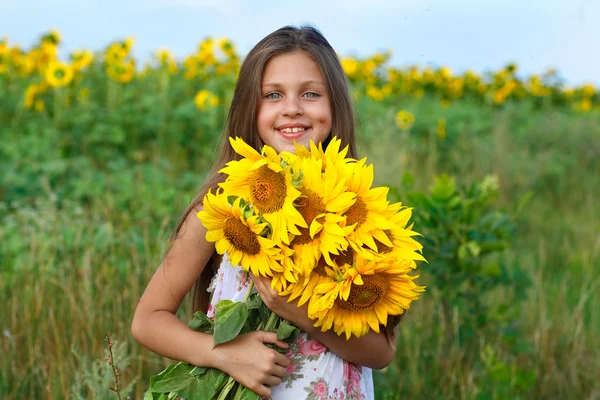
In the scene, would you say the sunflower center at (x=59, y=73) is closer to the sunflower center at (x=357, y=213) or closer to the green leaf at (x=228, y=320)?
the green leaf at (x=228, y=320)

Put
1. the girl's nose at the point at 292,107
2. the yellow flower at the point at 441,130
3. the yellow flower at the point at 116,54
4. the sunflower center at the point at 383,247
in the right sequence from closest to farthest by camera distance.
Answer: the sunflower center at the point at 383,247 < the girl's nose at the point at 292,107 < the yellow flower at the point at 116,54 < the yellow flower at the point at 441,130

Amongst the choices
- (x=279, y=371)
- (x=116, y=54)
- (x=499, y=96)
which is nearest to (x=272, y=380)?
(x=279, y=371)

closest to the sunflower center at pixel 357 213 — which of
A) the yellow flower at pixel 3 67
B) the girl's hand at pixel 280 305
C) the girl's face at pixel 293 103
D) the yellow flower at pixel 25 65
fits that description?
the girl's hand at pixel 280 305

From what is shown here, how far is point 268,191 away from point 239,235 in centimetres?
11

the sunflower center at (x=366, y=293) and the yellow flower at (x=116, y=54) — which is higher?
the yellow flower at (x=116, y=54)

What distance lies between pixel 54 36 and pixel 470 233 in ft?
15.1

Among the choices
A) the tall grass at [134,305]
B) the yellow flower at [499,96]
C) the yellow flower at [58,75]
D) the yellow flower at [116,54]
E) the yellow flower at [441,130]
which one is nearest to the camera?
the tall grass at [134,305]

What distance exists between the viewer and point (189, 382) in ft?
5.50

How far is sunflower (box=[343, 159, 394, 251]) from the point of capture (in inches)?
59.7

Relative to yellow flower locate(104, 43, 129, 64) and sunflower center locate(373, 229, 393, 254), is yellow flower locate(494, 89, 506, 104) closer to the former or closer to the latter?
yellow flower locate(104, 43, 129, 64)

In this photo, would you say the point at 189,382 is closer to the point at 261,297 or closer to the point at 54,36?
the point at 261,297

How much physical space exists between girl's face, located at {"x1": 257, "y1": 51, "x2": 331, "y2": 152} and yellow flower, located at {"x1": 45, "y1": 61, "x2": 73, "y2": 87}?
13.2 feet

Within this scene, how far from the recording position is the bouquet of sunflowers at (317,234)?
1486 mm

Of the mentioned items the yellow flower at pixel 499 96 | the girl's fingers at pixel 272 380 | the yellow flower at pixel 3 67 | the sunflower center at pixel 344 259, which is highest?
the yellow flower at pixel 499 96
